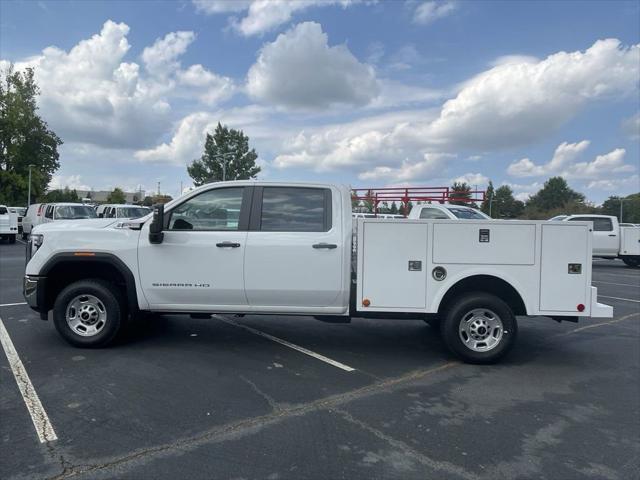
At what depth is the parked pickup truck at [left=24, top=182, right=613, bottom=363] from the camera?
5461 millimetres

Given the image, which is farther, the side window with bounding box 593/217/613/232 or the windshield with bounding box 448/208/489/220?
the side window with bounding box 593/217/613/232

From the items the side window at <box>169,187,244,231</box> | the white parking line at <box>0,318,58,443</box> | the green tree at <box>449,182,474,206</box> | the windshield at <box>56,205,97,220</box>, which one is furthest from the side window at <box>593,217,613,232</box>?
the windshield at <box>56,205,97,220</box>

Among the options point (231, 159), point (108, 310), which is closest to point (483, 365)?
point (108, 310)

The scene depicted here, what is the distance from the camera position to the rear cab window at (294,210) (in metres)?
5.70

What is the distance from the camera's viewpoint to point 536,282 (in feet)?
18.0

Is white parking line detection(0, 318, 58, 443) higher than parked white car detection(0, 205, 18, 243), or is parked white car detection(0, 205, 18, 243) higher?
parked white car detection(0, 205, 18, 243)

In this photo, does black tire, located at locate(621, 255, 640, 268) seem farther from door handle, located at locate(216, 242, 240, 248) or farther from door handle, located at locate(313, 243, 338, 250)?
door handle, located at locate(216, 242, 240, 248)

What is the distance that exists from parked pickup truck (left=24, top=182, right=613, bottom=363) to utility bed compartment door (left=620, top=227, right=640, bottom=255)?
628 inches

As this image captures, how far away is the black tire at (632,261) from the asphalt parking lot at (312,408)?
14.8m

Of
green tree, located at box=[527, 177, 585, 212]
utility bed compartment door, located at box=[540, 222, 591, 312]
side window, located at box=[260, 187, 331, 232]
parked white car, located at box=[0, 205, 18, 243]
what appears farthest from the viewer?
green tree, located at box=[527, 177, 585, 212]

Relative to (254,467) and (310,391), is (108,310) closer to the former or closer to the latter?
(310,391)

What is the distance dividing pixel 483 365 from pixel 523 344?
55.6 inches

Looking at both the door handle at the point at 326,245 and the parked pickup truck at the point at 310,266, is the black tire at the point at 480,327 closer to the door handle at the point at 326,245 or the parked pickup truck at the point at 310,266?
the parked pickup truck at the point at 310,266

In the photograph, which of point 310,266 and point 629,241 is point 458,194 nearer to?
point 310,266
